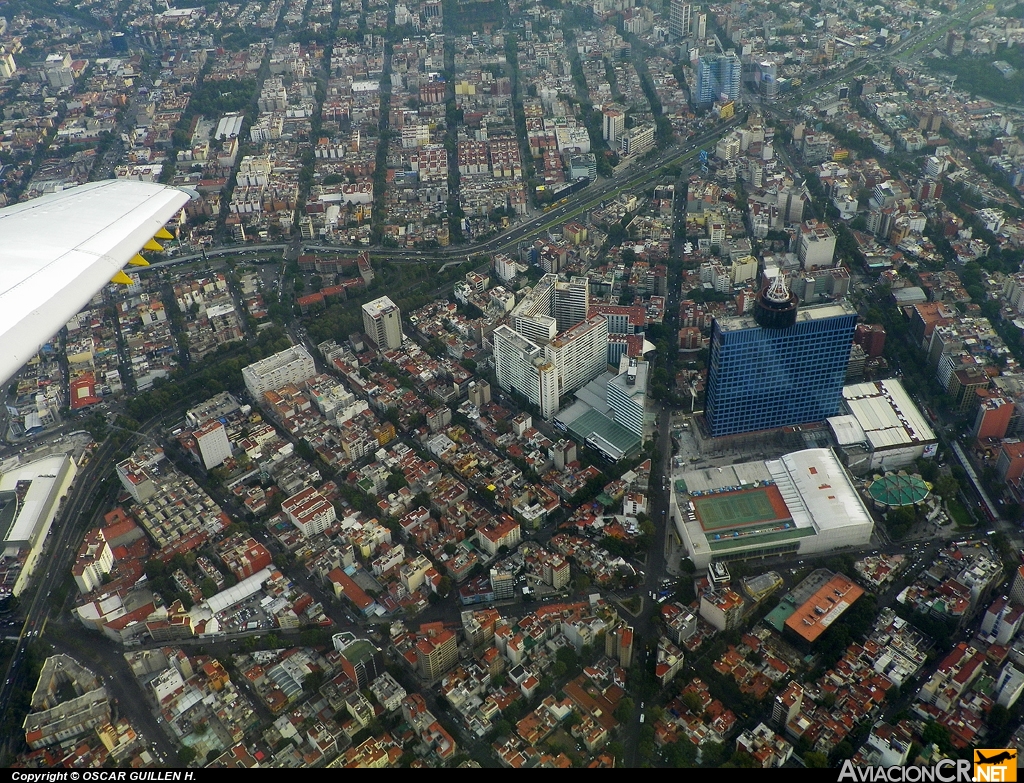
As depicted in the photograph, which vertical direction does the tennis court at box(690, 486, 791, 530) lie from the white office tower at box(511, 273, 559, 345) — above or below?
below

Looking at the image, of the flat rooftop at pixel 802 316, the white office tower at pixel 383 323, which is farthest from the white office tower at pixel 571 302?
the flat rooftop at pixel 802 316

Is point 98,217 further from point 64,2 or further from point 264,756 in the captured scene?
point 64,2

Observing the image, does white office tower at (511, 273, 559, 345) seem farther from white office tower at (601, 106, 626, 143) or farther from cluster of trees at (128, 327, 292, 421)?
white office tower at (601, 106, 626, 143)

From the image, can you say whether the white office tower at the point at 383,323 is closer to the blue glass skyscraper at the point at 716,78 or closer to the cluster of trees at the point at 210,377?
the cluster of trees at the point at 210,377

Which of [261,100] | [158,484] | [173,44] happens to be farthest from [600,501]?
[173,44]

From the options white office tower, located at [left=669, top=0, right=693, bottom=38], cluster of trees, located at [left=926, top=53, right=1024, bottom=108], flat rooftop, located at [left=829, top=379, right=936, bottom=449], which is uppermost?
white office tower, located at [left=669, top=0, right=693, bottom=38]

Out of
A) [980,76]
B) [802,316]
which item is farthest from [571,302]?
[980,76]

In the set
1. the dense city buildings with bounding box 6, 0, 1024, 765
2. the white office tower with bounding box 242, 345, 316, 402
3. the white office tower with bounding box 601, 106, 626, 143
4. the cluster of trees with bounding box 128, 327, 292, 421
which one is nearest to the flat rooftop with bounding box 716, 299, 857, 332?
the dense city buildings with bounding box 6, 0, 1024, 765
